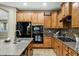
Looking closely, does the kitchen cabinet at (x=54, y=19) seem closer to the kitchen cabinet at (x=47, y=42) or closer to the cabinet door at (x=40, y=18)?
the cabinet door at (x=40, y=18)

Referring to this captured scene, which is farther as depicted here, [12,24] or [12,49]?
[12,24]

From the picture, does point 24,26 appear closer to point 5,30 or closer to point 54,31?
point 5,30

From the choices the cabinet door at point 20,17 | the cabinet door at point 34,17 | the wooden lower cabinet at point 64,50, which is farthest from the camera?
the cabinet door at point 34,17

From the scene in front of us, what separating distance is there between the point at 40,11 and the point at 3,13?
1582 mm

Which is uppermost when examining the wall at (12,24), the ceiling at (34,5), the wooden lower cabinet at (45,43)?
the ceiling at (34,5)

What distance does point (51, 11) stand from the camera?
6.86m

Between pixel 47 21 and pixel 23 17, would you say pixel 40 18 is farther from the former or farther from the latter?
pixel 23 17

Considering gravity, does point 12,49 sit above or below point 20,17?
below

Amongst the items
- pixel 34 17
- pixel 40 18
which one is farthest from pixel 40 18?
pixel 34 17

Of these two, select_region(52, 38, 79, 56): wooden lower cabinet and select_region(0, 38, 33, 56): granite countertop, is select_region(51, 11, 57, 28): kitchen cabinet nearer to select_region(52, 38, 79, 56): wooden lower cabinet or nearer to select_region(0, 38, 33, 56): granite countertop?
select_region(52, 38, 79, 56): wooden lower cabinet

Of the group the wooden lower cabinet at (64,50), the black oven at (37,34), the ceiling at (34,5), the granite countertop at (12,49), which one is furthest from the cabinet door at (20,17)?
the granite countertop at (12,49)

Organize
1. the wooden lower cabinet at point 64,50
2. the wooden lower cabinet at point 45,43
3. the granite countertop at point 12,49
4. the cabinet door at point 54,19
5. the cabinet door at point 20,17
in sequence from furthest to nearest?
the cabinet door at point 20,17 → the cabinet door at point 54,19 → the wooden lower cabinet at point 45,43 → the wooden lower cabinet at point 64,50 → the granite countertop at point 12,49

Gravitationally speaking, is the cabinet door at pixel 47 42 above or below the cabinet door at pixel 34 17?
below

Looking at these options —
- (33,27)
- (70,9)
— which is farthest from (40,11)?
(70,9)
